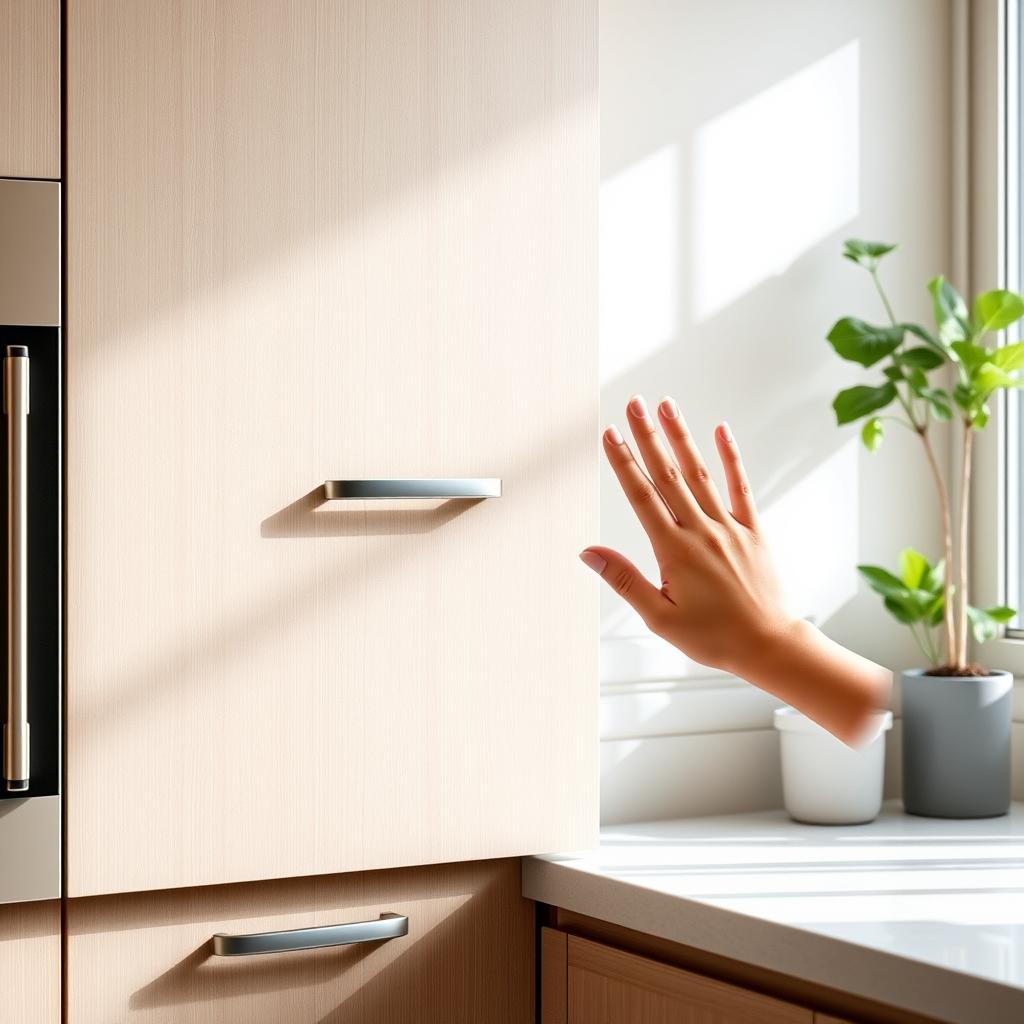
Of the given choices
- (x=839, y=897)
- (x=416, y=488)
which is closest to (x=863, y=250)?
(x=416, y=488)

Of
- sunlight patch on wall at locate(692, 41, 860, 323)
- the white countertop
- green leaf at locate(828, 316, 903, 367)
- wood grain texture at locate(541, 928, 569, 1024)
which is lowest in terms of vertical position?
wood grain texture at locate(541, 928, 569, 1024)

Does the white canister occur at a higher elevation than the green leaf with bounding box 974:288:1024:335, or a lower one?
lower

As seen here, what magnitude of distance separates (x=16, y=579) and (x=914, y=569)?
1.22 m

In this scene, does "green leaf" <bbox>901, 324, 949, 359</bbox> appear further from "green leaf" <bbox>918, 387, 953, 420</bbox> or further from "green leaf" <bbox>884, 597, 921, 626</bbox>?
"green leaf" <bbox>884, 597, 921, 626</bbox>

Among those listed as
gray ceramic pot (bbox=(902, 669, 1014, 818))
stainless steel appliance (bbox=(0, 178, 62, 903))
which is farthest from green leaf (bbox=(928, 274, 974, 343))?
stainless steel appliance (bbox=(0, 178, 62, 903))

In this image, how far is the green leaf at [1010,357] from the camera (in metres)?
1.98

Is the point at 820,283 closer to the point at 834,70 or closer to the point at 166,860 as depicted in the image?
the point at 834,70

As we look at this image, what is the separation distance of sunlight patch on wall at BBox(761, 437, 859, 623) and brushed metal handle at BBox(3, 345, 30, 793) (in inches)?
42.8

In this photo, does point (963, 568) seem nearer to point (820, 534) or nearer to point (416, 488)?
point (820, 534)

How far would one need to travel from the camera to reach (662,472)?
46.9 inches

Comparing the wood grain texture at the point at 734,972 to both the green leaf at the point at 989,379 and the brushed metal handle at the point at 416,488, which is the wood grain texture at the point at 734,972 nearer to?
the brushed metal handle at the point at 416,488

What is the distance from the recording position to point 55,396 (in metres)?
1.39

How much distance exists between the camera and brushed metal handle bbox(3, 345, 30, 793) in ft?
4.47

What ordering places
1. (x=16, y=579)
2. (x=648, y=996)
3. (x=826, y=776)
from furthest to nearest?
(x=826, y=776) < (x=648, y=996) < (x=16, y=579)
